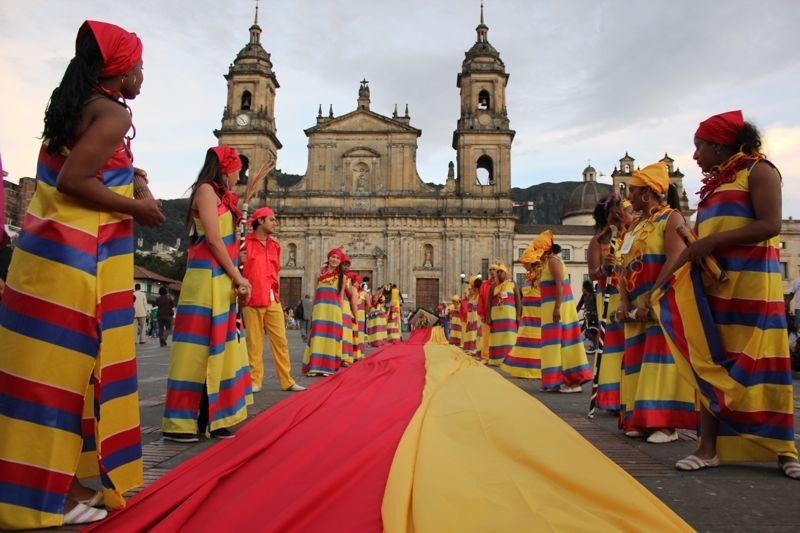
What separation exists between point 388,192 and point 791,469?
122 ft

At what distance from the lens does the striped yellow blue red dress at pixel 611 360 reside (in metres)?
4.77

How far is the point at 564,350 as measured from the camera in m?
6.95

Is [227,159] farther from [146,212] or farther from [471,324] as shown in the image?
[471,324]

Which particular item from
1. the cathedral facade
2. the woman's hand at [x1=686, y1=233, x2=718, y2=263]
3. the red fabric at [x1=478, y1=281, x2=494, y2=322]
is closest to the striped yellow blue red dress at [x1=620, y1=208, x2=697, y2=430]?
the woman's hand at [x1=686, y1=233, x2=718, y2=263]

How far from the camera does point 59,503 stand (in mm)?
2150

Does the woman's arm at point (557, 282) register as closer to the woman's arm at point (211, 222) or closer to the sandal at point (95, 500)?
the woman's arm at point (211, 222)

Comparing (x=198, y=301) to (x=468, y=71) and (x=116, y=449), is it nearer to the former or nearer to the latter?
(x=116, y=449)

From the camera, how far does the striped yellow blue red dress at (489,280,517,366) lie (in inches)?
412

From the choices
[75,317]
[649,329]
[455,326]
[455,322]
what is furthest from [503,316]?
[455,322]

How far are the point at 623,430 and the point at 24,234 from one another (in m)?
3.73

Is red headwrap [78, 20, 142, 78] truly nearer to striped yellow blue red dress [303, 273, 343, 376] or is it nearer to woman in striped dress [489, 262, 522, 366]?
striped yellow blue red dress [303, 273, 343, 376]

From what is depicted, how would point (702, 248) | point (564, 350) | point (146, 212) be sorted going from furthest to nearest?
point (564, 350)
point (702, 248)
point (146, 212)

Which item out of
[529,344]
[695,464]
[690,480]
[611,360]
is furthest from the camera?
[529,344]

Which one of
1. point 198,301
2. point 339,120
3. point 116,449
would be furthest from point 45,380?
point 339,120
